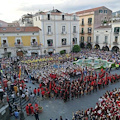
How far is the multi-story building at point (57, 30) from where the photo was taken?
104 feet

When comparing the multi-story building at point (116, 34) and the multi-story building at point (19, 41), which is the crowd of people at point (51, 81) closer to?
the multi-story building at point (19, 41)

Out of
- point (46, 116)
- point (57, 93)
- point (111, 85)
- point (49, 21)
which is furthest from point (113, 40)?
point (46, 116)

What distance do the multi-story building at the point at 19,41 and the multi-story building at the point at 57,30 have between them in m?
1.96

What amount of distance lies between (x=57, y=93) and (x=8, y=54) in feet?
64.4

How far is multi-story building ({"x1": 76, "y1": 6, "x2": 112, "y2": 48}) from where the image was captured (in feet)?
127

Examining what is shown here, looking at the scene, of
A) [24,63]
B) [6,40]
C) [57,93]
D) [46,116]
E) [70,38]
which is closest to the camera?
[46,116]

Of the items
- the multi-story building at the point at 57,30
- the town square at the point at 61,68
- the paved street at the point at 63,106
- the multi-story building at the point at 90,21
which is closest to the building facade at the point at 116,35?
the town square at the point at 61,68

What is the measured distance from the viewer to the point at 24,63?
2434cm

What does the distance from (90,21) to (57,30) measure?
12.1 m

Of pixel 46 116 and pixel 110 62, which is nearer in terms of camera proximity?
pixel 46 116

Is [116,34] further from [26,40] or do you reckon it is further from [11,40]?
[11,40]

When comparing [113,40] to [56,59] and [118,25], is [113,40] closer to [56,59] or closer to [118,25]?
[118,25]

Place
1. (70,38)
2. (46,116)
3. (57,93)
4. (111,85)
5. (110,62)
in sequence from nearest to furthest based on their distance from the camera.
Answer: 1. (46,116)
2. (57,93)
3. (111,85)
4. (110,62)
5. (70,38)

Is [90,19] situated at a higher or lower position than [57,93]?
higher
